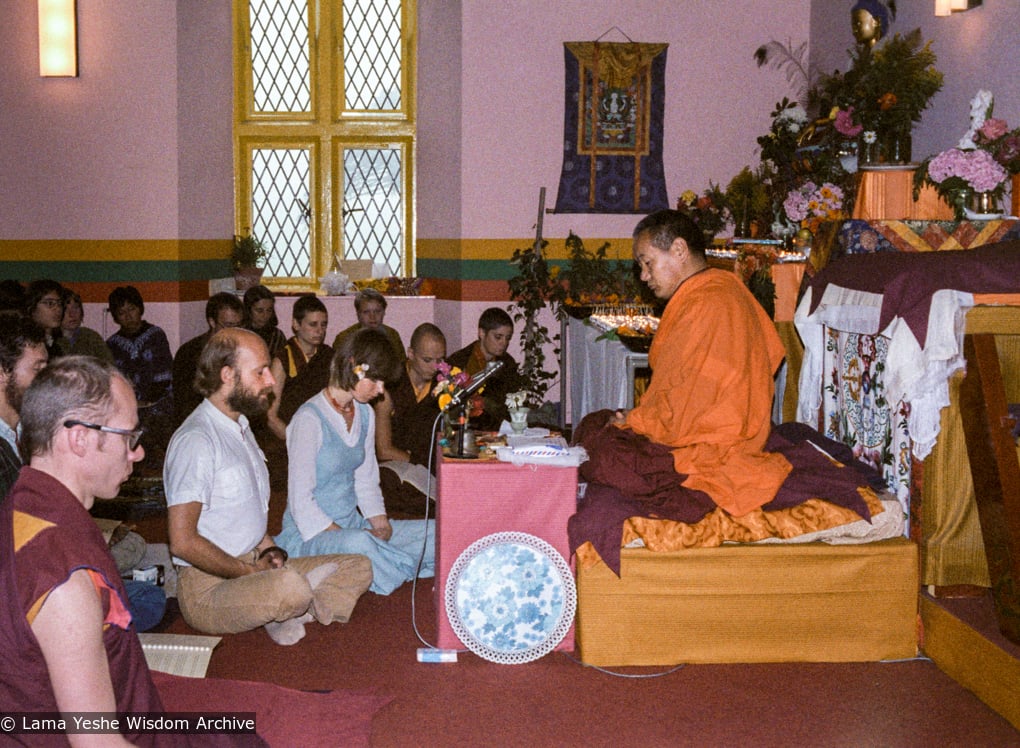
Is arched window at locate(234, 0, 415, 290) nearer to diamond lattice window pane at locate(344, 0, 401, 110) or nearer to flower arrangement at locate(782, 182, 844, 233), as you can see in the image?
diamond lattice window pane at locate(344, 0, 401, 110)

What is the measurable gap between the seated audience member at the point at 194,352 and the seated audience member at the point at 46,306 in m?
0.66

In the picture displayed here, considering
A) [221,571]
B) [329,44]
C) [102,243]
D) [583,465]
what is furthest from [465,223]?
[221,571]

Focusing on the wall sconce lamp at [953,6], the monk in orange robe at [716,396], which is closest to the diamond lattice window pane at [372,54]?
the wall sconce lamp at [953,6]

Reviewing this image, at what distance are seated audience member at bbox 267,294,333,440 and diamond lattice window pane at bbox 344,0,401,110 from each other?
3.29m

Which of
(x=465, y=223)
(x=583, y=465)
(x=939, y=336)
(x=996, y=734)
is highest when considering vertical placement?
(x=465, y=223)

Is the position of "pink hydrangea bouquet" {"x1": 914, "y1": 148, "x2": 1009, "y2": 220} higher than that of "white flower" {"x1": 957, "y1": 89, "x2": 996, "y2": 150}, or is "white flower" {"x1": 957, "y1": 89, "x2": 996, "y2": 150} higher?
"white flower" {"x1": 957, "y1": 89, "x2": 996, "y2": 150}

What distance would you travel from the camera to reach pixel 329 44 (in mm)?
8727

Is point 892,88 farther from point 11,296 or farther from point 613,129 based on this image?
point 11,296

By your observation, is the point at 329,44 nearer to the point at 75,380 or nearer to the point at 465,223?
the point at 465,223

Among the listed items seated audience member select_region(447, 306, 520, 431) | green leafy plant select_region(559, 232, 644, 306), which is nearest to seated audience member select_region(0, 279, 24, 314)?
seated audience member select_region(447, 306, 520, 431)

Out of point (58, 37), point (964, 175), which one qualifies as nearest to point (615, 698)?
point (964, 175)

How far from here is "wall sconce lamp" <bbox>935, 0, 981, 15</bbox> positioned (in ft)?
18.2

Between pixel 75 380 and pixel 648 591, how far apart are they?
2.26 meters

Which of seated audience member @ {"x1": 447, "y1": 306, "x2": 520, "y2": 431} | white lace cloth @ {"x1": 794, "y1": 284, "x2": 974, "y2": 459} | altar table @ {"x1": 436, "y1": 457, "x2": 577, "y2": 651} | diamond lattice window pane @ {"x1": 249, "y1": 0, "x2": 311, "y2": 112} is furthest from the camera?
diamond lattice window pane @ {"x1": 249, "y1": 0, "x2": 311, "y2": 112}
